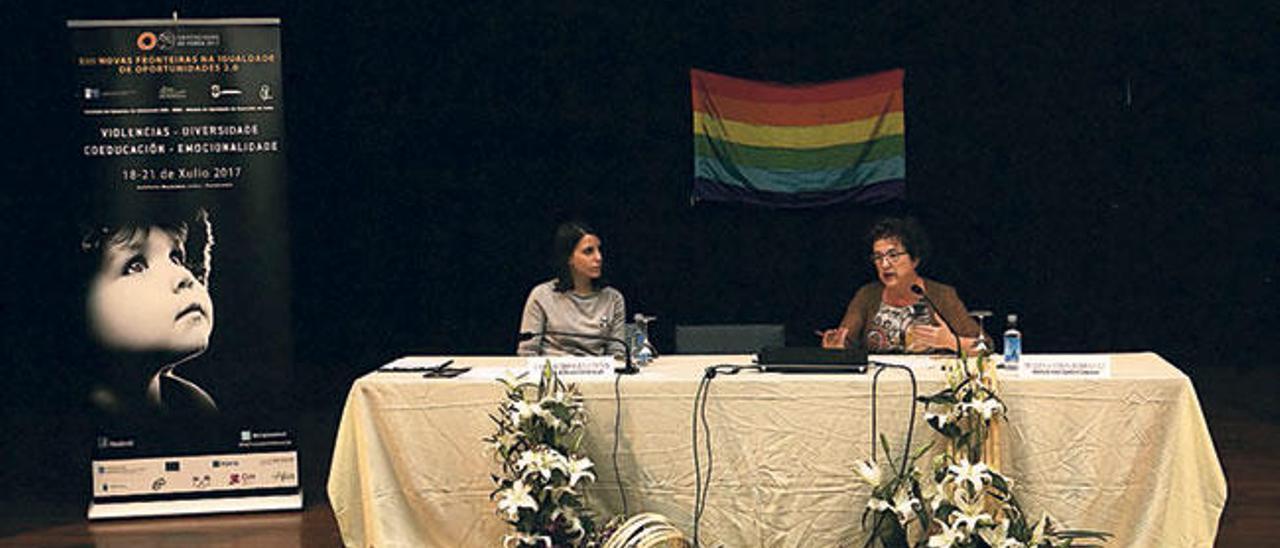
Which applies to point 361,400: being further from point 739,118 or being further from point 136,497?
point 739,118

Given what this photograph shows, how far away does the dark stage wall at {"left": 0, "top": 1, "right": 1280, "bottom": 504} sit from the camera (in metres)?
6.83

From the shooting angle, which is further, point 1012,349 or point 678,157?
point 678,157

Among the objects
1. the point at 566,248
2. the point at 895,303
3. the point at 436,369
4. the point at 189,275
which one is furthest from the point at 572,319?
the point at 189,275

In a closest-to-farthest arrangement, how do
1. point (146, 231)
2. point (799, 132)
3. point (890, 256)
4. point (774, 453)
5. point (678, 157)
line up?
point (774, 453)
point (890, 256)
point (146, 231)
point (799, 132)
point (678, 157)

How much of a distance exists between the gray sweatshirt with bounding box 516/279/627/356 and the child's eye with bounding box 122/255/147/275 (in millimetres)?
1336

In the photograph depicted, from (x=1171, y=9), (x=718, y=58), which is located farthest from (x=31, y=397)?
(x=1171, y=9)

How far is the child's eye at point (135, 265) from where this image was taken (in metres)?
5.00

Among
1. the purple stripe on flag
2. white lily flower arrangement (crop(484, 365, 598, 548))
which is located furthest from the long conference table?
the purple stripe on flag

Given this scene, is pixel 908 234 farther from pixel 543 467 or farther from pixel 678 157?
pixel 678 157

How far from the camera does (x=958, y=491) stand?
3.55 m

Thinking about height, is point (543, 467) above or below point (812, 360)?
below

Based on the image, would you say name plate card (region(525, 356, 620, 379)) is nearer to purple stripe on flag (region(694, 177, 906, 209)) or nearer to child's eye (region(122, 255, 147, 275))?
child's eye (region(122, 255, 147, 275))

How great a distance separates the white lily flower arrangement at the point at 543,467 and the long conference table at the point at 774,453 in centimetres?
12

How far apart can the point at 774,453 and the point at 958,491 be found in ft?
1.69
